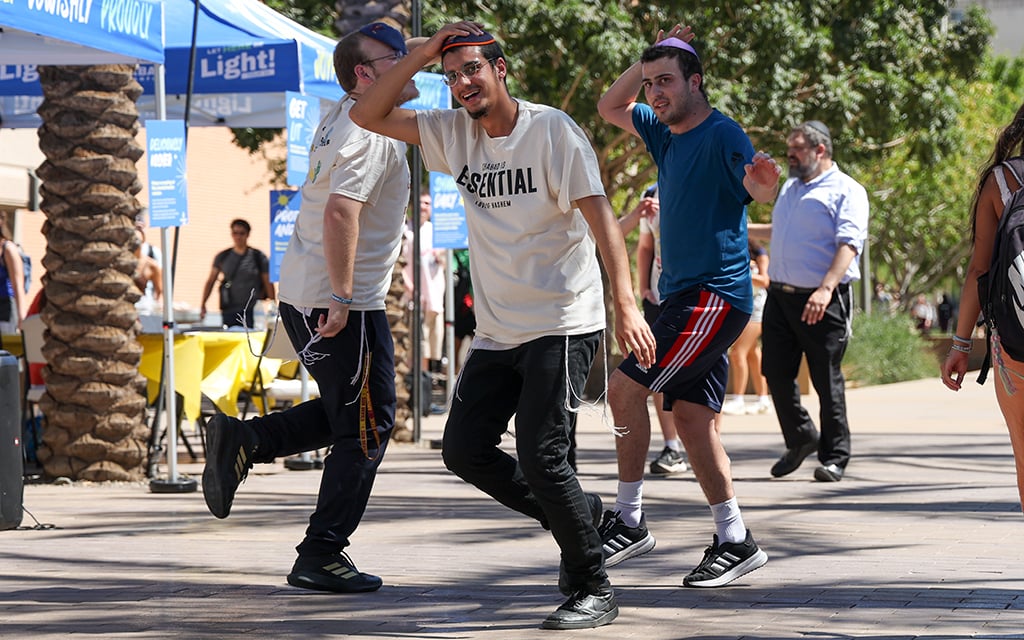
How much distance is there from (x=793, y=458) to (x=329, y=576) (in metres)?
4.52

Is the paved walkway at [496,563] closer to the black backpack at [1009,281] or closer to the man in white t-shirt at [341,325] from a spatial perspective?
the man in white t-shirt at [341,325]

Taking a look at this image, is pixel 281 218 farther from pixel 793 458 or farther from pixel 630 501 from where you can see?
pixel 630 501

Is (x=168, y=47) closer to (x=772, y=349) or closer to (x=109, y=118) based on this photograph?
(x=109, y=118)

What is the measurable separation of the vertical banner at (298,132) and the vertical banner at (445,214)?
256cm

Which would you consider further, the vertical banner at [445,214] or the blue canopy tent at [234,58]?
the vertical banner at [445,214]

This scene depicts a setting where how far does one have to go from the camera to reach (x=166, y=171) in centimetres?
954

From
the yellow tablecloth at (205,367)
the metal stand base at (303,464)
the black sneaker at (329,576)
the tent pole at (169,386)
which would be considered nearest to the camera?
the black sneaker at (329,576)

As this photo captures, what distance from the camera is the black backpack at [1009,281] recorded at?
461 cm

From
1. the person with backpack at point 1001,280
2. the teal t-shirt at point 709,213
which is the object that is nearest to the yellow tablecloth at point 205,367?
the teal t-shirt at point 709,213

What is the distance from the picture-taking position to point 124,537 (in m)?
7.66

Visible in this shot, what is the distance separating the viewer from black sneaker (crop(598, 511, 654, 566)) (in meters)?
6.42

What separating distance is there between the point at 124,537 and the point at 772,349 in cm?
408

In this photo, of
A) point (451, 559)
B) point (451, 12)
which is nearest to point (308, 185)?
point (451, 559)

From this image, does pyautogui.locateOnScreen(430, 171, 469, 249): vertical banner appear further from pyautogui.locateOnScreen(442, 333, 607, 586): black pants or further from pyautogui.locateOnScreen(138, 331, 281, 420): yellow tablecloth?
pyautogui.locateOnScreen(442, 333, 607, 586): black pants
